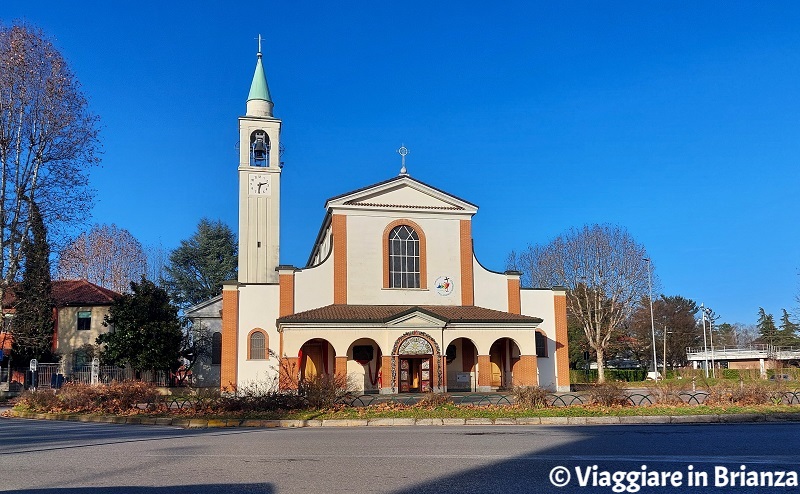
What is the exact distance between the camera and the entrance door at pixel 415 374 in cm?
3153

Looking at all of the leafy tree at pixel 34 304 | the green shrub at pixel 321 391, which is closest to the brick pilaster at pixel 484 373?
the green shrub at pixel 321 391

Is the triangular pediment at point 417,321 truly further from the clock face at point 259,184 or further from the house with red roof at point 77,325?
the house with red roof at point 77,325

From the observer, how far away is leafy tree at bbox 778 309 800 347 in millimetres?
75231

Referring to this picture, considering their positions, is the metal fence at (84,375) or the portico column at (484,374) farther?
the metal fence at (84,375)

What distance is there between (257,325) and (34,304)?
518 inches

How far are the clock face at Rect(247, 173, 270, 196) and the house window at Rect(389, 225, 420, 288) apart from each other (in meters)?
11.3

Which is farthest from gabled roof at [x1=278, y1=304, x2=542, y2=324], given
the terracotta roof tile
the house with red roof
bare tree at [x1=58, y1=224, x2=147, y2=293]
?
bare tree at [x1=58, y1=224, x2=147, y2=293]

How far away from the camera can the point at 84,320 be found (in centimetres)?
4369

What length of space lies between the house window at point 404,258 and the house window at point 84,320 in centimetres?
2231

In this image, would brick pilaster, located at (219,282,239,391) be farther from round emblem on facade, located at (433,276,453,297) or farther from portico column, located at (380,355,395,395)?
round emblem on facade, located at (433,276,453,297)

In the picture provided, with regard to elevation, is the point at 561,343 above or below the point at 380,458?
above

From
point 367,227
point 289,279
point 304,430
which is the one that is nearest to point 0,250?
point 289,279

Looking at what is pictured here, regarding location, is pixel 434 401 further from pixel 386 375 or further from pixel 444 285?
pixel 444 285

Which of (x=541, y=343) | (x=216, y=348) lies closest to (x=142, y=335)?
(x=216, y=348)
